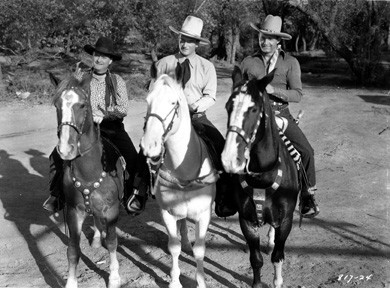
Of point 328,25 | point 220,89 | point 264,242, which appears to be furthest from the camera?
point 328,25

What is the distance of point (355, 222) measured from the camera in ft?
22.0

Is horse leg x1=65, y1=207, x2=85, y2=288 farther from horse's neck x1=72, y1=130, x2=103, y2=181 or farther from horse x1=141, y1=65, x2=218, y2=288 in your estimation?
horse x1=141, y1=65, x2=218, y2=288

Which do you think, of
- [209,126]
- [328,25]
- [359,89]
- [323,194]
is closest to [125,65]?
[328,25]

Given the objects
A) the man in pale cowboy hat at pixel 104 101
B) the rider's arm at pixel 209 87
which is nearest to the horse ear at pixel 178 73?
the rider's arm at pixel 209 87

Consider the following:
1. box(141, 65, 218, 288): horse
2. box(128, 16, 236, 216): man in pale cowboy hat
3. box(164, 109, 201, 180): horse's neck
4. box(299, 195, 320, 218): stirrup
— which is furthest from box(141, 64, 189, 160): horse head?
box(299, 195, 320, 218): stirrup

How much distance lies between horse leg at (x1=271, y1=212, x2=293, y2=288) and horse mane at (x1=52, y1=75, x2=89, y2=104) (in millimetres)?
2321

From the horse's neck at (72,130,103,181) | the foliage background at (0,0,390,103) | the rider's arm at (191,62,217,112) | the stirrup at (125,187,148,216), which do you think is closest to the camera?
the horse's neck at (72,130,103,181)

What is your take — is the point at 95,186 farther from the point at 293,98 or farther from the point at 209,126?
the point at 293,98

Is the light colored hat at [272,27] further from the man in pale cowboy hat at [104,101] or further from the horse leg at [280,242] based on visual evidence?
the horse leg at [280,242]

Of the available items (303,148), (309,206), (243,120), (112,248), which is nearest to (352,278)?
(309,206)

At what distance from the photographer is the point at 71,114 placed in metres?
4.11

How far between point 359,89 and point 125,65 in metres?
13.1

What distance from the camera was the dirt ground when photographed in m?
5.21

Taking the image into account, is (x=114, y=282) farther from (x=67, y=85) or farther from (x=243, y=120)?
(x=243, y=120)
